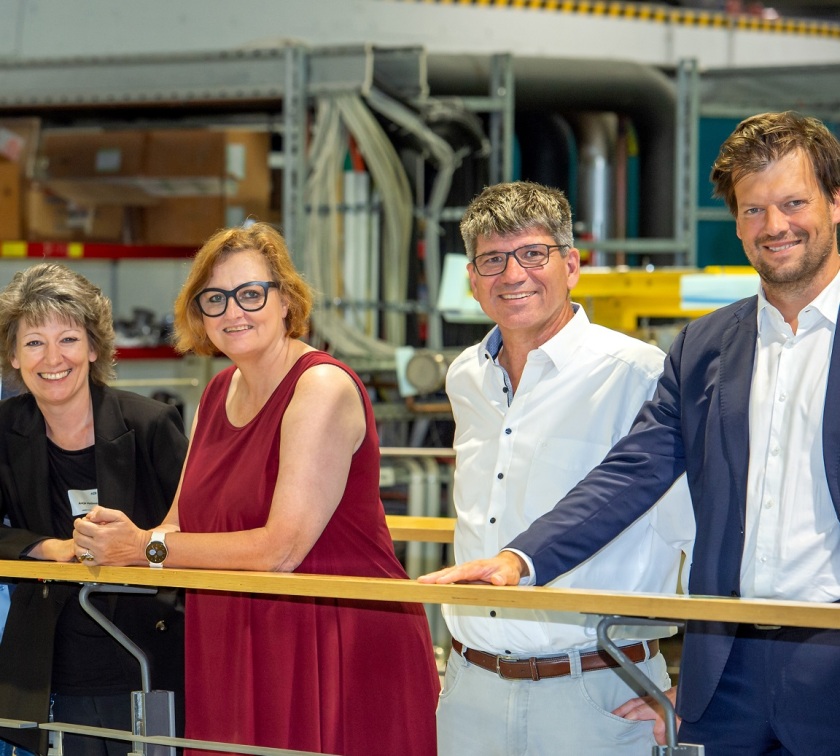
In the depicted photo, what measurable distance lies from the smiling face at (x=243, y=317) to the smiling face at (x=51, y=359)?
0.32 m

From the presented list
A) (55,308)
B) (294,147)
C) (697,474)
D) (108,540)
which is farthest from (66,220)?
(697,474)

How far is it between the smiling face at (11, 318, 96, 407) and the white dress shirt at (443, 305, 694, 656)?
83 cm

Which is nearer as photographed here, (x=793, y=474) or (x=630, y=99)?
(x=793, y=474)

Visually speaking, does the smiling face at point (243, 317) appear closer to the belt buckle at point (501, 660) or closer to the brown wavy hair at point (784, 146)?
the belt buckle at point (501, 660)

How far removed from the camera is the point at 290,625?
5.93ft

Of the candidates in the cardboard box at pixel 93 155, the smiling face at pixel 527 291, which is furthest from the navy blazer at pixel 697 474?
the cardboard box at pixel 93 155

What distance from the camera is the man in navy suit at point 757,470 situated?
1404 millimetres

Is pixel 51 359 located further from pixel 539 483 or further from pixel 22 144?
pixel 22 144

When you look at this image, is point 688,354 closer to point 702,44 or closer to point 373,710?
point 373,710

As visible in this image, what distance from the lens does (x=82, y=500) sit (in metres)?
2.08

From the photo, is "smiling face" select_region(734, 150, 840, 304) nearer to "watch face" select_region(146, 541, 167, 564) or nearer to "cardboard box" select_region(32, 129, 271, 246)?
"watch face" select_region(146, 541, 167, 564)

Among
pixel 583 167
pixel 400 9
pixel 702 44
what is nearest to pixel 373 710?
pixel 583 167

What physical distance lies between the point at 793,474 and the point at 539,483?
0.43m

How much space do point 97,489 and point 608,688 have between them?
1.04m
